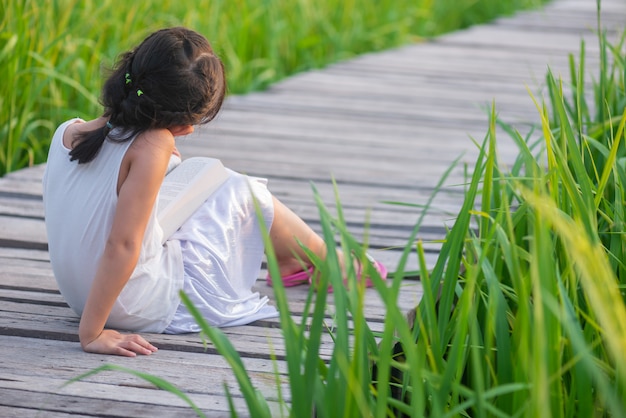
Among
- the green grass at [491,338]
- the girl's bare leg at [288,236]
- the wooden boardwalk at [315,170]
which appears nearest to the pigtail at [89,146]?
the wooden boardwalk at [315,170]

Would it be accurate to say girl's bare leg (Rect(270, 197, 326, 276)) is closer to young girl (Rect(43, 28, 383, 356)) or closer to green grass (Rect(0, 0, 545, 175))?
young girl (Rect(43, 28, 383, 356))

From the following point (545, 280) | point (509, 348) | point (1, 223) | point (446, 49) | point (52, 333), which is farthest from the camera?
point (446, 49)

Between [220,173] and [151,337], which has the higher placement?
[220,173]

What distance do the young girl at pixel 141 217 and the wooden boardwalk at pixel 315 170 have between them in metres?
0.06

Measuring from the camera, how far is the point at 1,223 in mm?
2848

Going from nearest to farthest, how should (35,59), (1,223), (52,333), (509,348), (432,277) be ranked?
(509,348) → (432,277) → (52,333) → (1,223) → (35,59)

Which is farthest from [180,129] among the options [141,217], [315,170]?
[315,170]

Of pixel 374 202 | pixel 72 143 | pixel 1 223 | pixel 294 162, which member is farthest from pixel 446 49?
pixel 72 143

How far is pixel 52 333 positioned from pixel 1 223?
0.86 m

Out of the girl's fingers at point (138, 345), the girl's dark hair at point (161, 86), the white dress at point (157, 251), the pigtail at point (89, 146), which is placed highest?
the girl's dark hair at point (161, 86)

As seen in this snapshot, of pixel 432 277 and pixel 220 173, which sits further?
pixel 220 173

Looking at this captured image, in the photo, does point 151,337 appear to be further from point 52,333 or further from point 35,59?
point 35,59

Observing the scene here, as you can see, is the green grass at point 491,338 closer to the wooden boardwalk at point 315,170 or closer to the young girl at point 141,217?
the wooden boardwalk at point 315,170

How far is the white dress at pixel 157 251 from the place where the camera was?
6.85 ft
